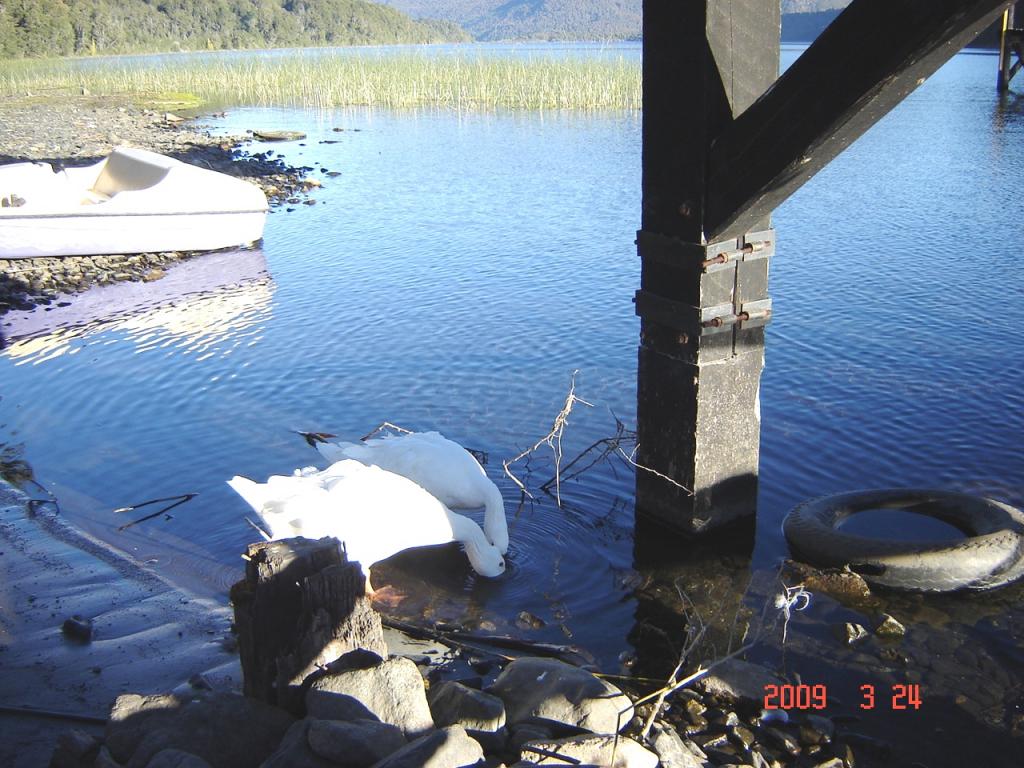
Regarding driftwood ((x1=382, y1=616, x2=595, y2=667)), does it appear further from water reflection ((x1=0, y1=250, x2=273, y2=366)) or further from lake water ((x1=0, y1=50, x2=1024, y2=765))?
water reflection ((x1=0, y1=250, x2=273, y2=366))

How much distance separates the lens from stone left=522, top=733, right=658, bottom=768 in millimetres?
3607

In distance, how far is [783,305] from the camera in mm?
11453

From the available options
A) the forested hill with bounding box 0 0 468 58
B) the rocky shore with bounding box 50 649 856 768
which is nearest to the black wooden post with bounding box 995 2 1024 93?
the rocky shore with bounding box 50 649 856 768

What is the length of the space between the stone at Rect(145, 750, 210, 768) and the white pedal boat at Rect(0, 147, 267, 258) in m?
11.8

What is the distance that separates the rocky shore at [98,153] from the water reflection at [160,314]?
1.28ft

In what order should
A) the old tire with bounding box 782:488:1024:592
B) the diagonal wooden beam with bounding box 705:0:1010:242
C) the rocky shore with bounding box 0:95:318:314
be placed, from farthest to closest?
the rocky shore with bounding box 0:95:318:314 < the old tire with bounding box 782:488:1024:592 < the diagonal wooden beam with bounding box 705:0:1010:242

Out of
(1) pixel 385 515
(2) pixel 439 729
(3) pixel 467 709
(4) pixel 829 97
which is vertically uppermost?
(4) pixel 829 97

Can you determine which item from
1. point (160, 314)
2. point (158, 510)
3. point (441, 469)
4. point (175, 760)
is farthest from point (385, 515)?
point (160, 314)

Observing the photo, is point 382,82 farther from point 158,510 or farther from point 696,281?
point 696,281

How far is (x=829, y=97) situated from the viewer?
4441 mm

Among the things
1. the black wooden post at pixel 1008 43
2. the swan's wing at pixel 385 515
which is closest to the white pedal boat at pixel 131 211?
the swan's wing at pixel 385 515

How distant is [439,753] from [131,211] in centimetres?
1251

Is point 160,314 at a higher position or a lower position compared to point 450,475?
lower

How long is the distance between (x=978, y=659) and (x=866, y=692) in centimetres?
66
